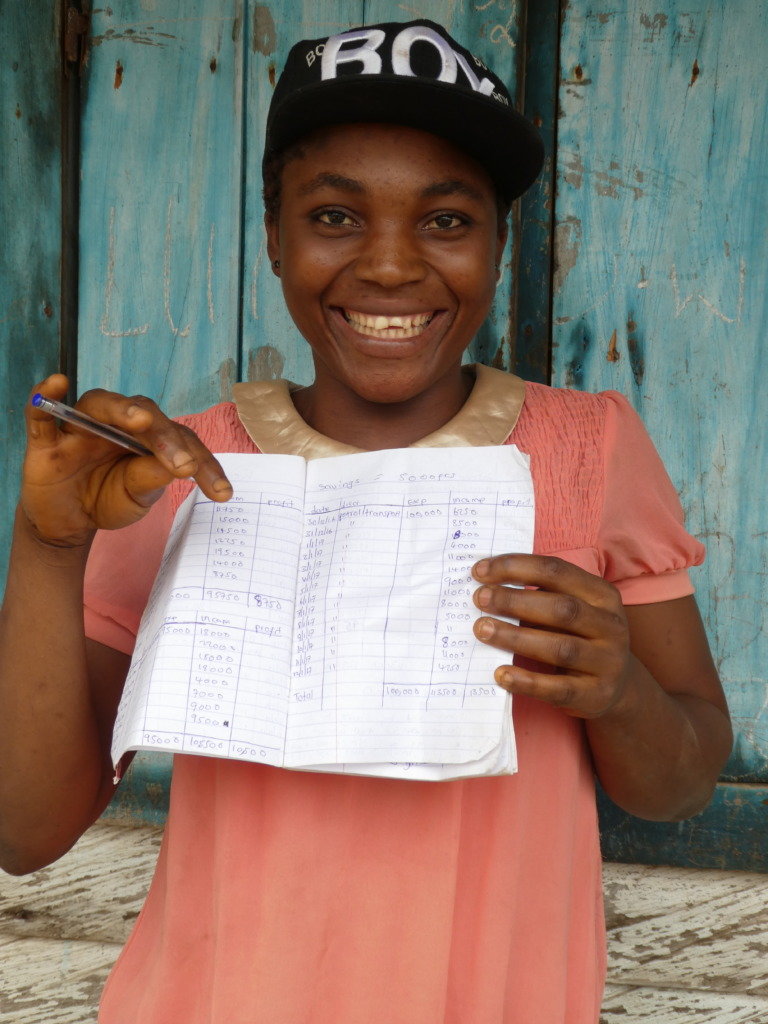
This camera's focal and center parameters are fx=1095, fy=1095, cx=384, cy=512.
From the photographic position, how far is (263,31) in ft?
6.31

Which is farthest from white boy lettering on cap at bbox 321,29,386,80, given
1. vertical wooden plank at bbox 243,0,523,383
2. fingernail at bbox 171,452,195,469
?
vertical wooden plank at bbox 243,0,523,383

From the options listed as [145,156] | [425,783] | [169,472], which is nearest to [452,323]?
[169,472]

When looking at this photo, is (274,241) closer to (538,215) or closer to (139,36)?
(538,215)

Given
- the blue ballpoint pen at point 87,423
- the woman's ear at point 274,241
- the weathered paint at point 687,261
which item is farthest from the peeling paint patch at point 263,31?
the blue ballpoint pen at point 87,423

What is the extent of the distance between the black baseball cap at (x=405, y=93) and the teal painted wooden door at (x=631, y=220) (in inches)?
27.6

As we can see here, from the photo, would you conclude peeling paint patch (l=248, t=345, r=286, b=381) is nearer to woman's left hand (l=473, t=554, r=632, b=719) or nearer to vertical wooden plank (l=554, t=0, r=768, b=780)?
vertical wooden plank (l=554, t=0, r=768, b=780)

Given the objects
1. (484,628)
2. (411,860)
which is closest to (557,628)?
(484,628)

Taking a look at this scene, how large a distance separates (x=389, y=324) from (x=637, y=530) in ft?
1.14

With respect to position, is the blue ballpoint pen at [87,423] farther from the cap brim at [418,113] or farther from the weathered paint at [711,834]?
the weathered paint at [711,834]

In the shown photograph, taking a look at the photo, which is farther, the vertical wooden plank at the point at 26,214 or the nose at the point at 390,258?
the vertical wooden plank at the point at 26,214

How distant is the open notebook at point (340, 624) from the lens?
3.09ft

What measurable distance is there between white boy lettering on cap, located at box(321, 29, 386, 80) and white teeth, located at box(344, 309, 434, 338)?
24 cm

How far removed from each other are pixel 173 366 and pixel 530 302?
0.65 m

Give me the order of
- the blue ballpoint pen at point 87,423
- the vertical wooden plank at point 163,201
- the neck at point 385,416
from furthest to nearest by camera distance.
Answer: the vertical wooden plank at point 163,201, the neck at point 385,416, the blue ballpoint pen at point 87,423
